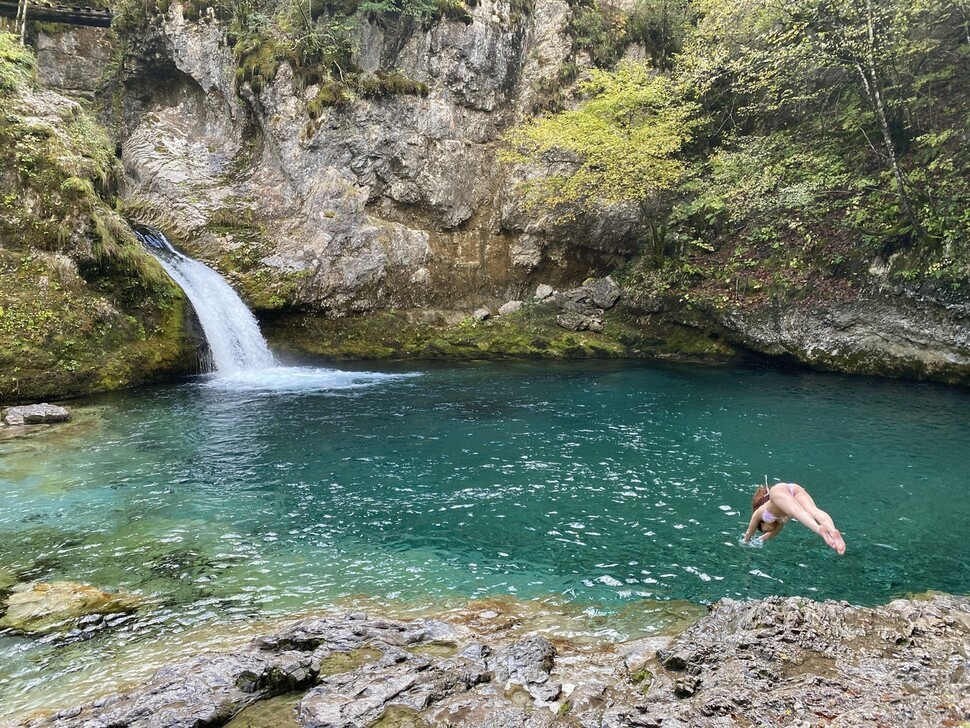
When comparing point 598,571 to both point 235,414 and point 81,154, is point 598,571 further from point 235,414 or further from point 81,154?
point 81,154

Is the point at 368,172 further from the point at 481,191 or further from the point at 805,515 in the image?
the point at 805,515

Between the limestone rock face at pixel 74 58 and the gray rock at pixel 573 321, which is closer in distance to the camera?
the gray rock at pixel 573 321

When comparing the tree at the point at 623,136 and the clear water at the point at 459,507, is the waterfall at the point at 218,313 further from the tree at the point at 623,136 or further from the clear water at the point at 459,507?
the tree at the point at 623,136

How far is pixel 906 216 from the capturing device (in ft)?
51.9

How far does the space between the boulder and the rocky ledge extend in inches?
424

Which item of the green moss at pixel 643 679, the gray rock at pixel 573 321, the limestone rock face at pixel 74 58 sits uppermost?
the limestone rock face at pixel 74 58

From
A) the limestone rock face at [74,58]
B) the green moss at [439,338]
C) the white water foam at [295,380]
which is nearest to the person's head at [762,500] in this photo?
the white water foam at [295,380]

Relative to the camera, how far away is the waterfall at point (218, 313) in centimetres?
1888

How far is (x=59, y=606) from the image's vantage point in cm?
592

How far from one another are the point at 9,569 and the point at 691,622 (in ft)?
25.7

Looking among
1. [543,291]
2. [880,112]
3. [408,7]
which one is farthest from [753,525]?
[408,7]

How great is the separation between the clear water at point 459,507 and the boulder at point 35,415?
56cm

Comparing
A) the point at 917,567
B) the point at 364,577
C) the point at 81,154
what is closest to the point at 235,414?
the point at 364,577

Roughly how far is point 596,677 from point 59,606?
5493 mm
